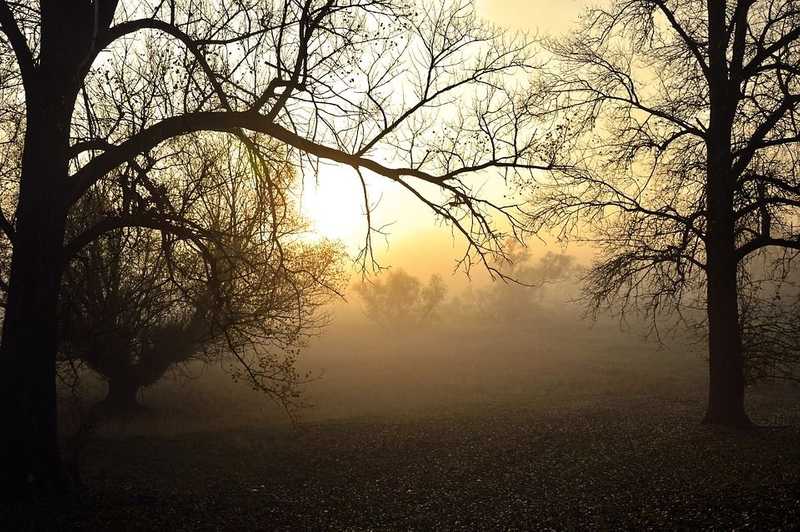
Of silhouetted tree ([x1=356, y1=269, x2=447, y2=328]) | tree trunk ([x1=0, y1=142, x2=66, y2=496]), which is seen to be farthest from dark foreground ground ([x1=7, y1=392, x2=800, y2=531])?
silhouetted tree ([x1=356, y1=269, x2=447, y2=328])

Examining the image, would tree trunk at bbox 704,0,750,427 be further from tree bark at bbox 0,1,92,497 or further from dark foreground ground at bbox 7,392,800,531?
tree bark at bbox 0,1,92,497

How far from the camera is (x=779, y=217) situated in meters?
12.2

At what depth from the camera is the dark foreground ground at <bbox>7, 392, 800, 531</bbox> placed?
288 inches

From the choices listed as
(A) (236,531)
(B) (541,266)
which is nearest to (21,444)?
(A) (236,531)

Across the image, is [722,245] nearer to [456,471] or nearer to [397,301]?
A: [456,471]

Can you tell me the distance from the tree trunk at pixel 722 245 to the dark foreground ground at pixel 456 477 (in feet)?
3.69

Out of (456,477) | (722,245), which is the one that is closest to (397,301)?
(722,245)

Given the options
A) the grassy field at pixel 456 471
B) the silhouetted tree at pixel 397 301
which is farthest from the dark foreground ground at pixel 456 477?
the silhouetted tree at pixel 397 301

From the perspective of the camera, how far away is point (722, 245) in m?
12.8

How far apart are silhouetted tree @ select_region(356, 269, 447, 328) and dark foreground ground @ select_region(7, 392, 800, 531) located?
1737 inches

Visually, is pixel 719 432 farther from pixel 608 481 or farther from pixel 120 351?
pixel 120 351

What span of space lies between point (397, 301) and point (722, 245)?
48228 mm

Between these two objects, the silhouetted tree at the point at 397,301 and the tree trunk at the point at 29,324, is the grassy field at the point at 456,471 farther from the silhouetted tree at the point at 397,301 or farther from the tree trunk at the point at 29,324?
the silhouetted tree at the point at 397,301

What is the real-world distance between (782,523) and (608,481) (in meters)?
3.04
